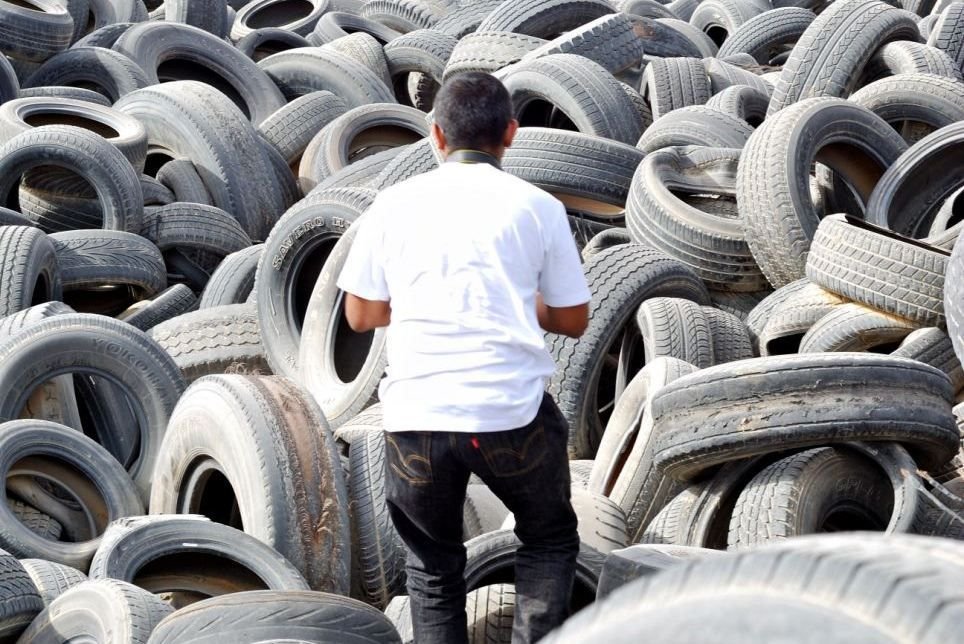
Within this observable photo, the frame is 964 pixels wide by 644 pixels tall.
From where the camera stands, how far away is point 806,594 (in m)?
1.56

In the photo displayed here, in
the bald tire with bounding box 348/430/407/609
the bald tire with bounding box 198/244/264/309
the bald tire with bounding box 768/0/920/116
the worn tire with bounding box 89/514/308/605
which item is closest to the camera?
the worn tire with bounding box 89/514/308/605

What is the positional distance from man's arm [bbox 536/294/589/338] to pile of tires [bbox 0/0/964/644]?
0.56m

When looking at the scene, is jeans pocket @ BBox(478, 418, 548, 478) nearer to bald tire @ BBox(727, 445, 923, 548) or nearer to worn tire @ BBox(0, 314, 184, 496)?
bald tire @ BBox(727, 445, 923, 548)

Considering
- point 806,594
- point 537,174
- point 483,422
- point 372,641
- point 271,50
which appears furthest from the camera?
Answer: point 271,50

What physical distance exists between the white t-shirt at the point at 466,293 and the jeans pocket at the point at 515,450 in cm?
3

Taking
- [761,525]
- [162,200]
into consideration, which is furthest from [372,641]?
[162,200]

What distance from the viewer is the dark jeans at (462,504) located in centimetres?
270

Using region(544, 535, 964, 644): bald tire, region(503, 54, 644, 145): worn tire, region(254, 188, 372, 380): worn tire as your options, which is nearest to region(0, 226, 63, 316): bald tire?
region(254, 188, 372, 380): worn tire

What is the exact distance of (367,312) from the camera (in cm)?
285

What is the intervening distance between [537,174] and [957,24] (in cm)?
341

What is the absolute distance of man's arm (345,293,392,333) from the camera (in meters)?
2.85

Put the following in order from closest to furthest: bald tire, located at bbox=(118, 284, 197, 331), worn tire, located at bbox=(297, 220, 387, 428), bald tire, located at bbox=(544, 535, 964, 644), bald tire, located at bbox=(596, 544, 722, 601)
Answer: bald tire, located at bbox=(544, 535, 964, 644) → bald tire, located at bbox=(596, 544, 722, 601) → worn tire, located at bbox=(297, 220, 387, 428) → bald tire, located at bbox=(118, 284, 197, 331)

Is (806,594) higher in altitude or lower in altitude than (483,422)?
higher

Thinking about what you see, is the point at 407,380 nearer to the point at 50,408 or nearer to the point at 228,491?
the point at 228,491
